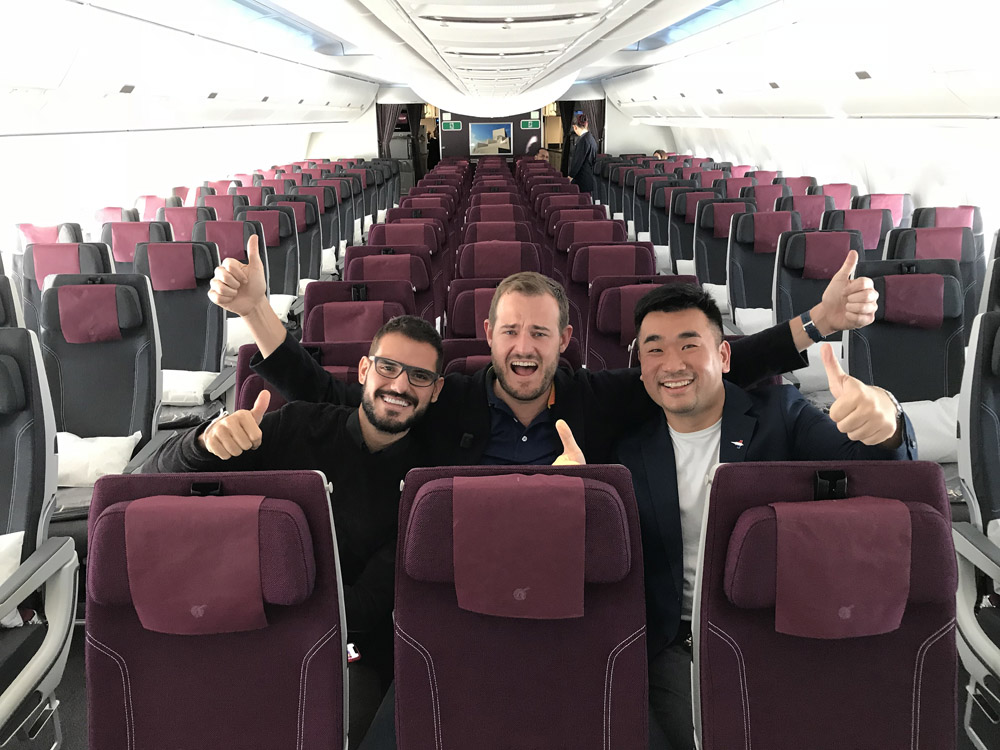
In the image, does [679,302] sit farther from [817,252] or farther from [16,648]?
[817,252]

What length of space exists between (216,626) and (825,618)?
3.76 feet

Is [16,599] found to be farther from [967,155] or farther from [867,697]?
[967,155]

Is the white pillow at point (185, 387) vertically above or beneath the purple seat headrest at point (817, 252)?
beneath

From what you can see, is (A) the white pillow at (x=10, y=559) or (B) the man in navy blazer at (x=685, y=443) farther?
(A) the white pillow at (x=10, y=559)

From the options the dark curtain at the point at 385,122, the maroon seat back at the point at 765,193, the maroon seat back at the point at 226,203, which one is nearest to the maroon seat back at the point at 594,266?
the maroon seat back at the point at 765,193

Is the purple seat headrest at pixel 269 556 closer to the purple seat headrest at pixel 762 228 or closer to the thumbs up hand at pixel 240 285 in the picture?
the thumbs up hand at pixel 240 285

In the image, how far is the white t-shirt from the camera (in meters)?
1.98

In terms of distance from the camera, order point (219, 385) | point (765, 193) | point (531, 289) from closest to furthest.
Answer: point (531, 289) < point (219, 385) < point (765, 193)

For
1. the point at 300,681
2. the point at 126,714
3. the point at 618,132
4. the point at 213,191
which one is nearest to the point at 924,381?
the point at 300,681

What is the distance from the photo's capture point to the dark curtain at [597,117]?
2359cm

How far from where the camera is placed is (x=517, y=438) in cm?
236

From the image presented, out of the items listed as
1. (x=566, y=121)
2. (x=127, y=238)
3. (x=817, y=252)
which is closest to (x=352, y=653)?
(x=817, y=252)

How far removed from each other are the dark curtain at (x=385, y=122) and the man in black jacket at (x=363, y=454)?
21.7 metres

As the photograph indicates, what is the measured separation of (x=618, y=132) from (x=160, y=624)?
23583mm
